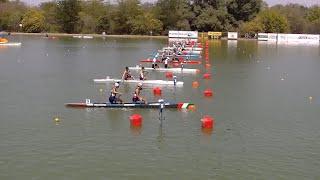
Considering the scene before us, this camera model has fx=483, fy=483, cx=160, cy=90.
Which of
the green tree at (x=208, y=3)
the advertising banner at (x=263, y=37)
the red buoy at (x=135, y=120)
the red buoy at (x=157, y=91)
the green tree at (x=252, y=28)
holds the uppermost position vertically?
the green tree at (x=208, y=3)

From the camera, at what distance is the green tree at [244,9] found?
11238 centimetres

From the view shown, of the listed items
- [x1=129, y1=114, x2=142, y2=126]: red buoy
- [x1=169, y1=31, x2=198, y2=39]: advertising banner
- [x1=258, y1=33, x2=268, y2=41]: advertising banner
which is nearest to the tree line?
[x1=258, y1=33, x2=268, y2=41]: advertising banner

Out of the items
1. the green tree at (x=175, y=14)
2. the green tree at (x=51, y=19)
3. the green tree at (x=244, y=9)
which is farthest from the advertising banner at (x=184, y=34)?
the green tree at (x=51, y=19)

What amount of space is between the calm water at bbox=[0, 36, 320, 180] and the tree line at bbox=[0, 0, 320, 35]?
7841 centimetres

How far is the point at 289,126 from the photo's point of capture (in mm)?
20391

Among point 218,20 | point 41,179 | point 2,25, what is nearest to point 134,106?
point 41,179

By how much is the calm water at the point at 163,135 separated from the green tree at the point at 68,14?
287ft

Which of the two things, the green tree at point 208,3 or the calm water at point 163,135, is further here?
the green tree at point 208,3

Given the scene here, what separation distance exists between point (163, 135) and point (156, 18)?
9978 centimetres

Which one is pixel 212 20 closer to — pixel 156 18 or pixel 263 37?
pixel 263 37

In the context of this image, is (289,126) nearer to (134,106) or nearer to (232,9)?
(134,106)

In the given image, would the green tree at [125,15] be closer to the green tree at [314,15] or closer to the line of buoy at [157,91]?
the green tree at [314,15]

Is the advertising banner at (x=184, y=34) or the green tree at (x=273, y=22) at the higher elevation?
the green tree at (x=273, y=22)

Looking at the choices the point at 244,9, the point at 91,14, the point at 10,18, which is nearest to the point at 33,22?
the point at 10,18
